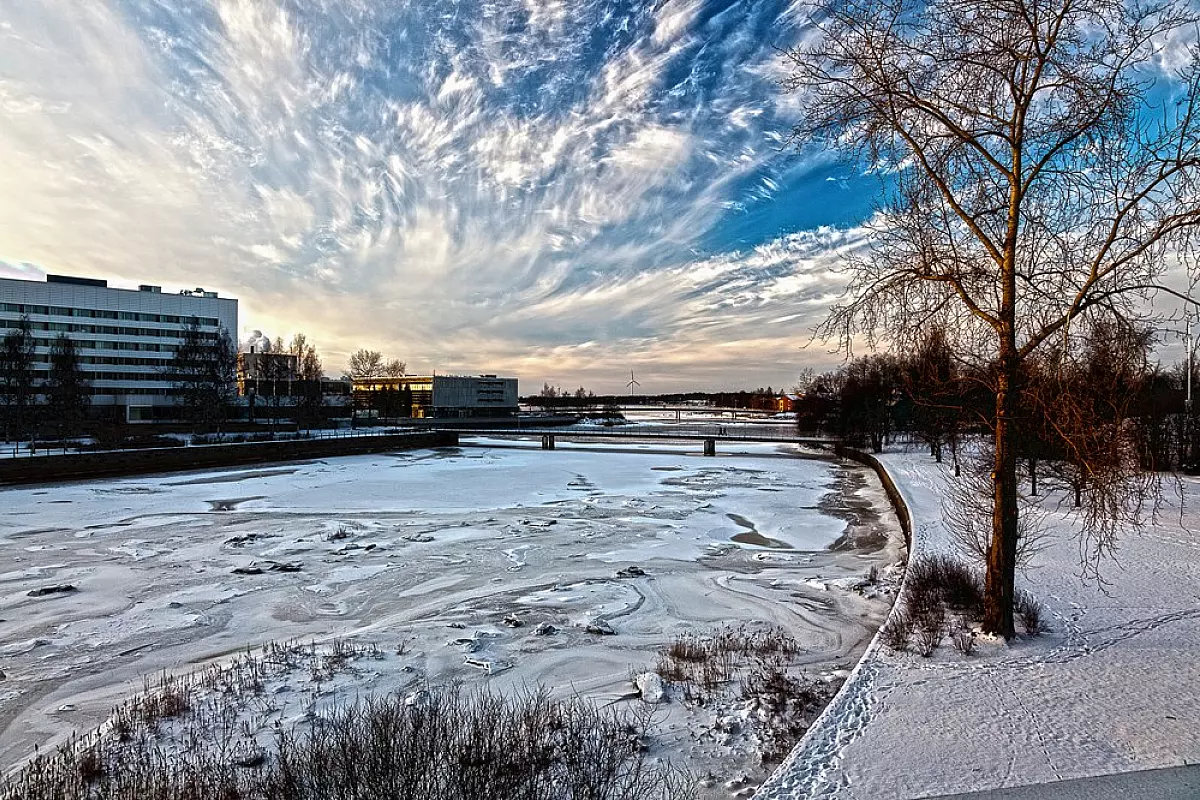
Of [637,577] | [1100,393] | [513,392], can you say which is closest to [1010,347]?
[1100,393]

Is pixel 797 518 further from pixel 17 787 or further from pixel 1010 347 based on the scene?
pixel 17 787

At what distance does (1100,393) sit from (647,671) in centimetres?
641

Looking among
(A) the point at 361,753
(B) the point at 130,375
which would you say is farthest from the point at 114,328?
(A) the point at 361,753

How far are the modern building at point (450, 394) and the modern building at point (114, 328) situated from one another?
111 feet

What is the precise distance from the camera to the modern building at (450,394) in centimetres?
13362

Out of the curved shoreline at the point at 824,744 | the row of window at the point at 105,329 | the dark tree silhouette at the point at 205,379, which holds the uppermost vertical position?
the row of window at the point at 105,329

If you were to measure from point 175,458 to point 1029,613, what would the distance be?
46326mm

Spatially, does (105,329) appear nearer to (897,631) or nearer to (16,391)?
(16,391)

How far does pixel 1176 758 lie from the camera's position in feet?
17.7

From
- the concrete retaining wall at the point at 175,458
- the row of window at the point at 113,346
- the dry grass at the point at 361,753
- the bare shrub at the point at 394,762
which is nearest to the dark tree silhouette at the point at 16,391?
the concrete retaining wall at the point at 175,458

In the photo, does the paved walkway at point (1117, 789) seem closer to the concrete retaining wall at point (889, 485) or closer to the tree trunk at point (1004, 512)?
the tree trunk at point (1004, 512)

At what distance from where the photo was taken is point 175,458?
4234 centimetres

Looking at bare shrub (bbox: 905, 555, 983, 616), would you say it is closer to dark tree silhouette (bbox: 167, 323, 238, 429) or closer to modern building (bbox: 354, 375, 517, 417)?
dark tree silhouette (bbox: 167, 323, 238, 429)

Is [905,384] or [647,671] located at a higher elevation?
[905,384]
